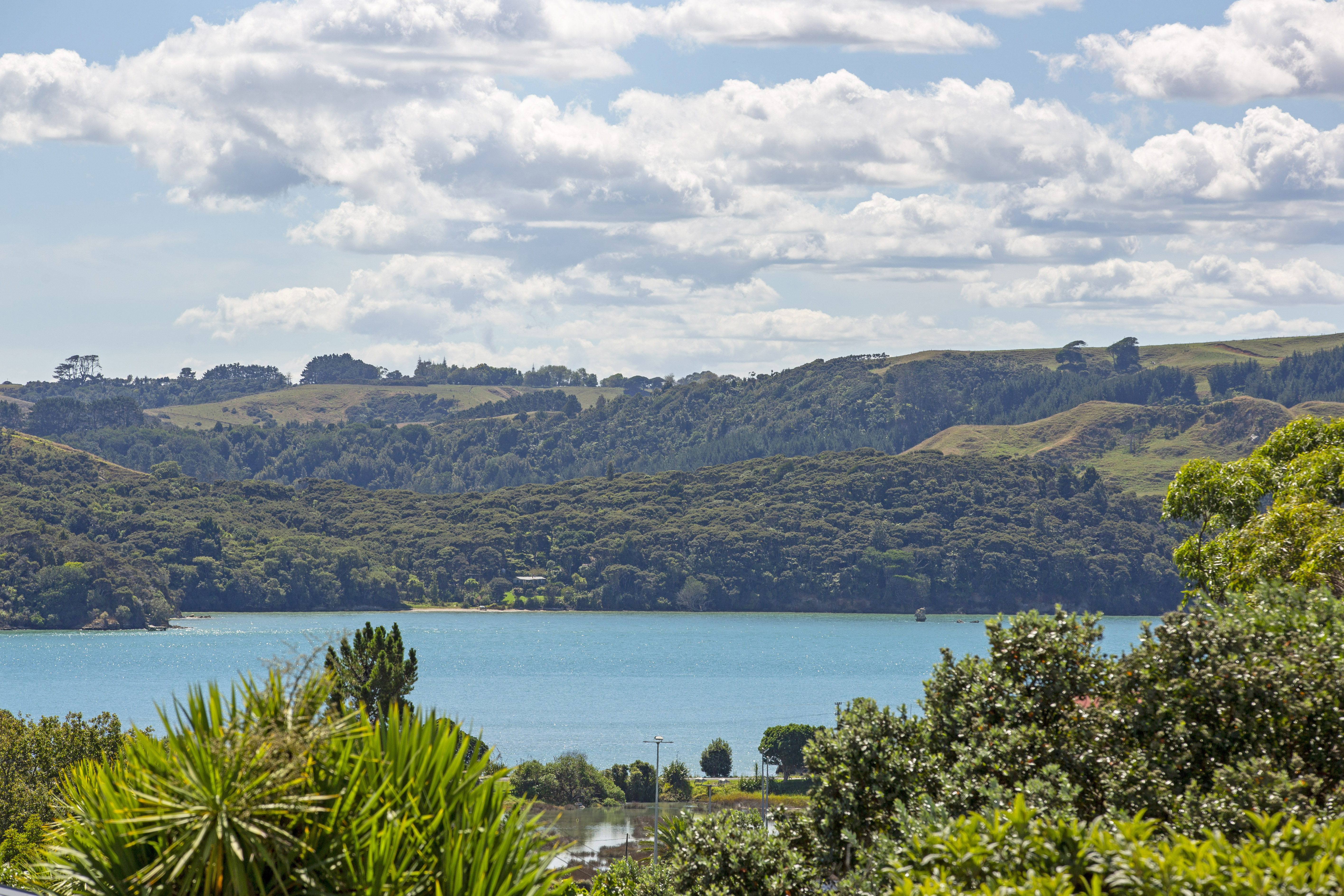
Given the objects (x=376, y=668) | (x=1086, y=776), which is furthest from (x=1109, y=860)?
(x=376, y=668)

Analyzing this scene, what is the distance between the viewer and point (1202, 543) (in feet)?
76.2

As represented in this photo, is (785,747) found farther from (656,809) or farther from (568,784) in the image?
(656,809)

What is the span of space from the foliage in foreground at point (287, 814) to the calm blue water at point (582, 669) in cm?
7086

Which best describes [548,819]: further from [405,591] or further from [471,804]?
[405,591]

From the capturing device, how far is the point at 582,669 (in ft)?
483

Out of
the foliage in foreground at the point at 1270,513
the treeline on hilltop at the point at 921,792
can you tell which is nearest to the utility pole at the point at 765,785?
the foliage in foreground at the point at 1270,513

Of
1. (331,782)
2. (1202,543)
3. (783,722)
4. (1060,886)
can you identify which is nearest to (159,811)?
(331,782)

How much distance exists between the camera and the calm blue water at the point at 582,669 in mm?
101938

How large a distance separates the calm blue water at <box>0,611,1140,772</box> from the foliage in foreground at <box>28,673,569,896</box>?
70862 mm

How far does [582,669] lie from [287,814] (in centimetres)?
14213

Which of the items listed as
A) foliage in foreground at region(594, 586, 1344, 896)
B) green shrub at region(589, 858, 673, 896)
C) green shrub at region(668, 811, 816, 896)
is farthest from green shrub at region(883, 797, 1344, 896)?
green shrub at region(589, 858, 673, 896)

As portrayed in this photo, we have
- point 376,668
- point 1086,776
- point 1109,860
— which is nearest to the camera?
point 1109,860

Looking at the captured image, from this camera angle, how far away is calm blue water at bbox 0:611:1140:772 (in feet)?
334

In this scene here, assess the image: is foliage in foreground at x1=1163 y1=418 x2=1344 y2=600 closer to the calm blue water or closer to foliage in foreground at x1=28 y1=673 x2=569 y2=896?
foliage in foreground at x1=28 y1=673 x2=569 y2=896
